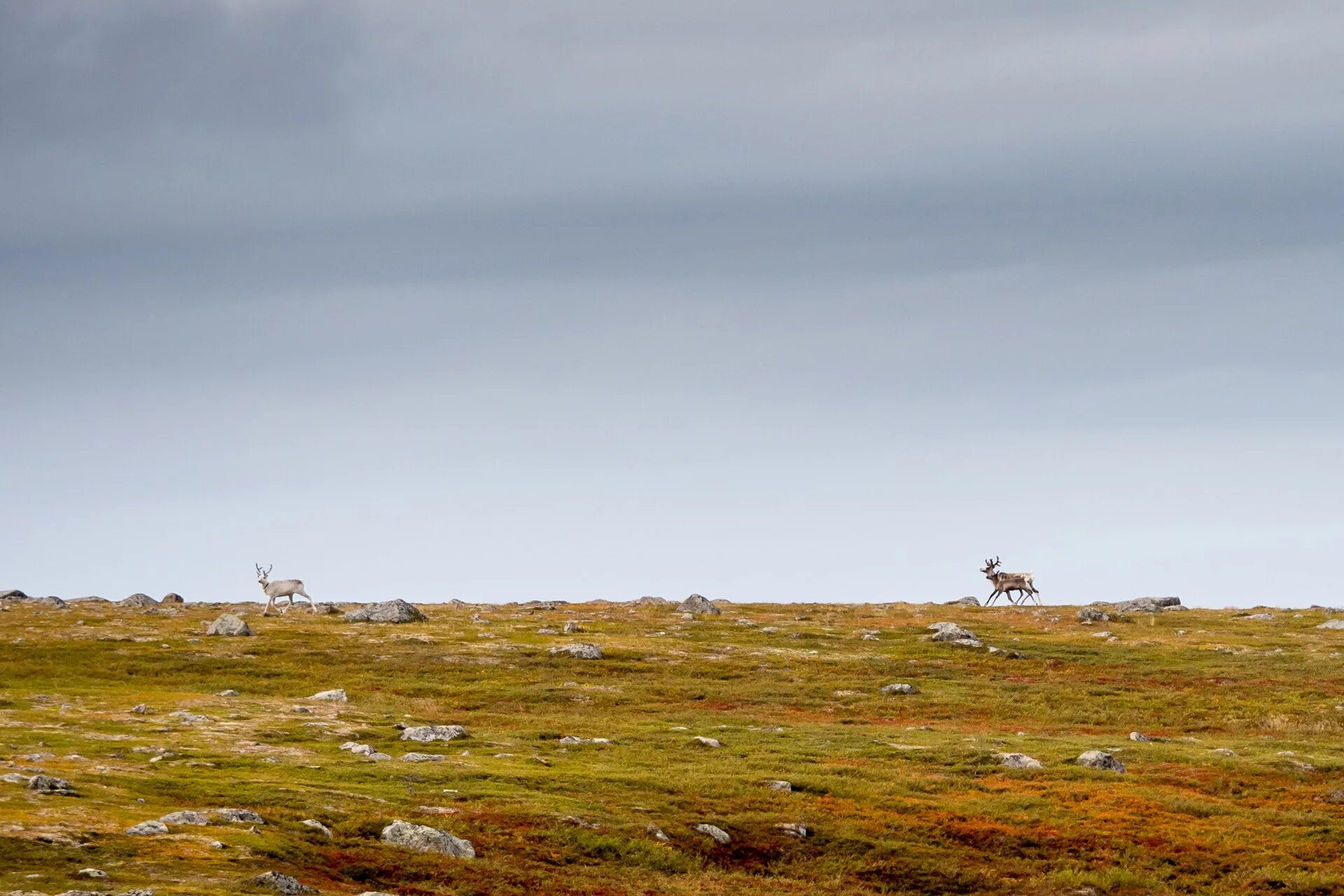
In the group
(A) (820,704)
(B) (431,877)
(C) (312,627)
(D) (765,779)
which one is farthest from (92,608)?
(B) (431,877)

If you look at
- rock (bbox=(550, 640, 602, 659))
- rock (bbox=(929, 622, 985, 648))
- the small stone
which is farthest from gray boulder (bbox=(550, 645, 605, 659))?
rock (bbox=(929, 622, 985, 648))

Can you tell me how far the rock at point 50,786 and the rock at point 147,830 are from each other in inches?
159

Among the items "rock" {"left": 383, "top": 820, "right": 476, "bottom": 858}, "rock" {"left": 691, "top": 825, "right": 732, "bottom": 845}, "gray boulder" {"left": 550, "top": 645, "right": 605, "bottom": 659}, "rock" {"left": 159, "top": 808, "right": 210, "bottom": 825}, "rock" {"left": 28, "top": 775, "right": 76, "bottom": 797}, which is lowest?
"rock" {"left": 691, "top": 825, "right": 732, "bottom": 845}

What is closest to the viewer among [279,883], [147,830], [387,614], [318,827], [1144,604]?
[279,883]

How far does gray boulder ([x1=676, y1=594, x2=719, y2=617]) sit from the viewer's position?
10550 cm

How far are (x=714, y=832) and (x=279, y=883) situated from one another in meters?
14.5

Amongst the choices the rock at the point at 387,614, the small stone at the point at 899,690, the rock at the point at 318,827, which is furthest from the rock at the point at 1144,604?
the rock at the point at 318,827

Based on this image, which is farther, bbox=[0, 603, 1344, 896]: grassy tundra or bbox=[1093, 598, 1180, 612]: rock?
bbox=[1093, 598, 1180, 612]: rock

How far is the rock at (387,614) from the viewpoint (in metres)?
94.0

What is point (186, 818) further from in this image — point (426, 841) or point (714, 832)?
point (714, 832)

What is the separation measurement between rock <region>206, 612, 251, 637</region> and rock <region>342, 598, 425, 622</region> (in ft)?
34.6

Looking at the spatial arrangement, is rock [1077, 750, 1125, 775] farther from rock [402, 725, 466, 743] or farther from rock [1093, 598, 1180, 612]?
rock [1093, 598, 1180, 612]

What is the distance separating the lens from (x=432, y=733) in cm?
4966

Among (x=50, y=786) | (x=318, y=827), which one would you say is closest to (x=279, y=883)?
(x=318, y=827)
